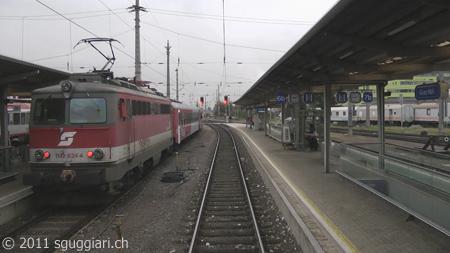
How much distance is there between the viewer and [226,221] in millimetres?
7148

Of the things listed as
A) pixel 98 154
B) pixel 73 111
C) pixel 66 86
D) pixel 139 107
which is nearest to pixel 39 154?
pixel 73 111

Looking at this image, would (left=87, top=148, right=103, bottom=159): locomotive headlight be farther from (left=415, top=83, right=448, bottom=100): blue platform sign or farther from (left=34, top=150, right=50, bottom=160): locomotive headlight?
(left=415, top=83, right=448, bottom=100): blue platform sign

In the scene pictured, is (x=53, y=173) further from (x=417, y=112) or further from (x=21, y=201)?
(x=417, y=112)

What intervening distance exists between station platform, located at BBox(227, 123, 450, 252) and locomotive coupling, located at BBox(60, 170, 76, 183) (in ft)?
16.2

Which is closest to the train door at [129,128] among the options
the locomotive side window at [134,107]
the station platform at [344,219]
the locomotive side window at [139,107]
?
the locomotive side window at [134,107]

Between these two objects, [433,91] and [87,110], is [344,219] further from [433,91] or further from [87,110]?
[87,110]

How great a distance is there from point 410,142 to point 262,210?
58.4 ft

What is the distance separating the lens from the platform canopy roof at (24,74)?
8711 millimetres

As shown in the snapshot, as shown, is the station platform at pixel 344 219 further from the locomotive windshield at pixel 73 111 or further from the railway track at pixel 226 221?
the locomotive windshield at pixel 73 111

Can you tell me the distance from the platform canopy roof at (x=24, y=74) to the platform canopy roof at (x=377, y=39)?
25.4ft

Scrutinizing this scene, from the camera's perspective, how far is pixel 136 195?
9461mm

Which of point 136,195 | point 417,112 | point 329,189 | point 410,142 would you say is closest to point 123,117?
point 136,195

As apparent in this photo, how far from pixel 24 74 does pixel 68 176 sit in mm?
4683

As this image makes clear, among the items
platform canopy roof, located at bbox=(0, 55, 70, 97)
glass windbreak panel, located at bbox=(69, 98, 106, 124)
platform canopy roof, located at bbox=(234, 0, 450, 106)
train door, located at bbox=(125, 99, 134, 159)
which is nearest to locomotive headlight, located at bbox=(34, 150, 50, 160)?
glass windbreak panel, located at bbox=(69, 98, 106, 124)
